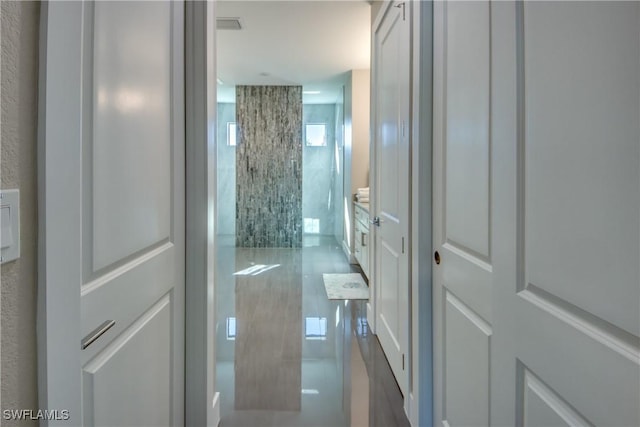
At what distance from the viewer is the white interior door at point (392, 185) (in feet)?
6.81

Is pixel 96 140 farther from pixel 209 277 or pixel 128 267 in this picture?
pixel 209 277

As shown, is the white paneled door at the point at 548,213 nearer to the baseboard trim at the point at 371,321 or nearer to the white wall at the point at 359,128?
the baseboard trim at the point at 371,321

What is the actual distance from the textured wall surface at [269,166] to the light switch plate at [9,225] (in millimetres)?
6977

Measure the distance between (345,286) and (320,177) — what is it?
5252mm

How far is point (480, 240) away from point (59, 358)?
1123mm

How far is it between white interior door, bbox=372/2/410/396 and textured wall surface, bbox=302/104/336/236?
641 centimetres

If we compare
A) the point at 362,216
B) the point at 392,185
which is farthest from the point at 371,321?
the point at 362,216

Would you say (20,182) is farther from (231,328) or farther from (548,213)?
(231,328)

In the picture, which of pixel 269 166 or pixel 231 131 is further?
pixel 231 131

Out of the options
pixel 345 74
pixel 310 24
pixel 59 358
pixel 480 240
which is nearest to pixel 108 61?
pixel 59 358

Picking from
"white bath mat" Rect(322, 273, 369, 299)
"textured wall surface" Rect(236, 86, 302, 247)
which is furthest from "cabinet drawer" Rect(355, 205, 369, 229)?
"textured wall surface" Rect(236, 86, 302, 247)

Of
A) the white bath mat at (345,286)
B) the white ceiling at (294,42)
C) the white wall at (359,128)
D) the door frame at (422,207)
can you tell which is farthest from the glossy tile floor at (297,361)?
the white ceiling at (294,42)

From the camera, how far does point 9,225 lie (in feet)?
2.00

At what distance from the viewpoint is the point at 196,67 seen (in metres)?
1.64
